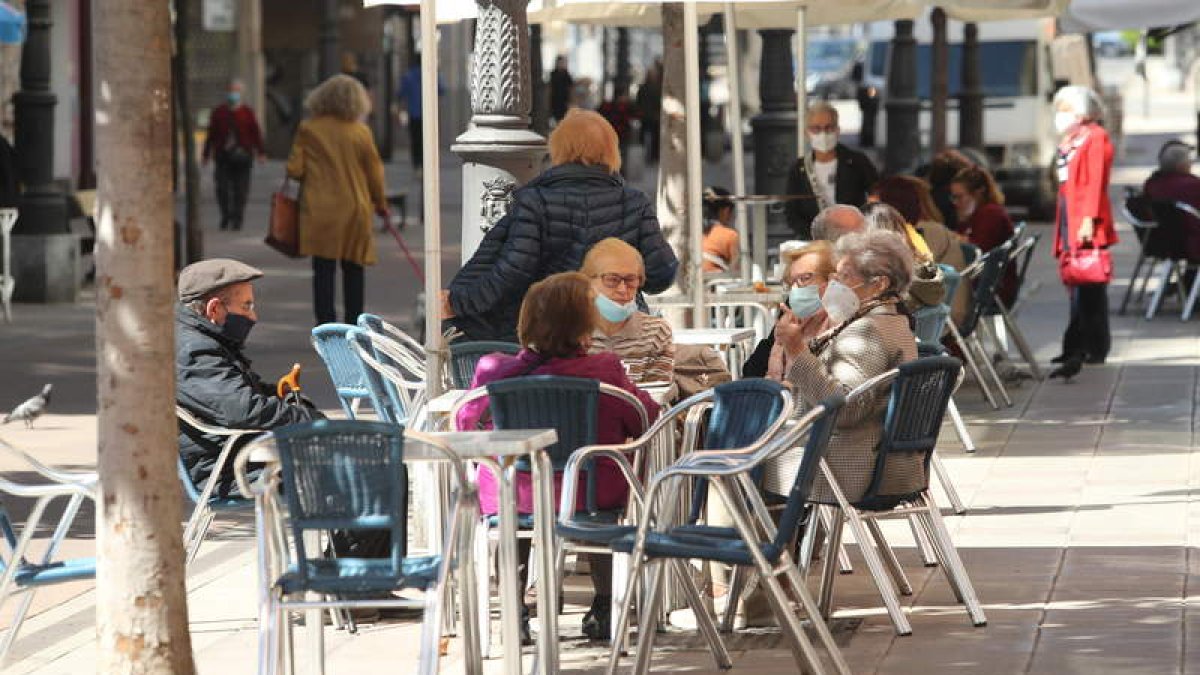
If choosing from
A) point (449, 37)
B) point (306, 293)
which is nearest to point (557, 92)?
point (449, 37)

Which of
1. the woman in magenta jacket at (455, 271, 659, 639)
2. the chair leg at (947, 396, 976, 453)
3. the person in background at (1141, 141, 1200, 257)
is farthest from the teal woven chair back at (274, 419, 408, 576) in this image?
the person in background at (1141, 141, 1200, 257)

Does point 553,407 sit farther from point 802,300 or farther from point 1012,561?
point 1012,561

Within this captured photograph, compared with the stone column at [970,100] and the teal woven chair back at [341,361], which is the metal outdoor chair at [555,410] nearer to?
the teal woven chair back at [341,361]

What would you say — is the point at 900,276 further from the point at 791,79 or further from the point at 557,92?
the point at 557,92

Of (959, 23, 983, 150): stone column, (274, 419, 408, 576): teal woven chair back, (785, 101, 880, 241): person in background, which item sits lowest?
(274, 419, 408, 576): teal woven chair back

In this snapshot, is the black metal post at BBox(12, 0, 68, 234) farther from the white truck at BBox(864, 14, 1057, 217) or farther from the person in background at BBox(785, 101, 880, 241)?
the white truck at BBox(864, 14, 1057, 217)

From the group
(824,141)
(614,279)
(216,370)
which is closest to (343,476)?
(216,370)

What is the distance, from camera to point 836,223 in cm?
1107

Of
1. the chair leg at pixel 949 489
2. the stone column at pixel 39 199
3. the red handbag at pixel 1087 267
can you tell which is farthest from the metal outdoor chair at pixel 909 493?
the stone column at pixel 39 199

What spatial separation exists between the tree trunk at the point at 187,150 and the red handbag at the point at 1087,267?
9.21 m

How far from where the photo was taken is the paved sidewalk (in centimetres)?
783

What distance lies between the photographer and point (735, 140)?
1455cm

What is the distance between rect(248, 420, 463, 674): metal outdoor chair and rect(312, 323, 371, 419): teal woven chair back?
3.01 metres

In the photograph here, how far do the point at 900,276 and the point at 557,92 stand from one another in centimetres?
3700
